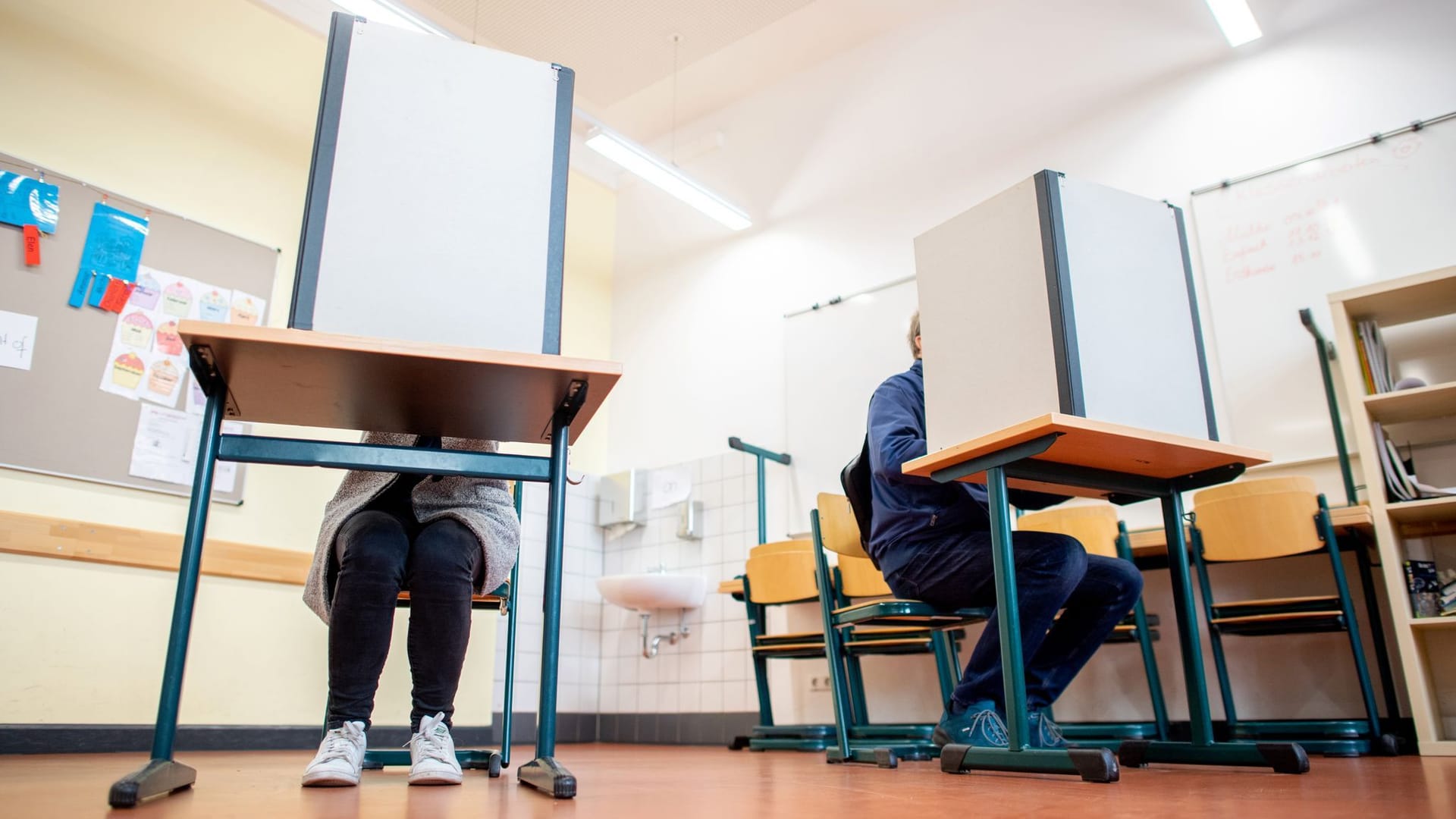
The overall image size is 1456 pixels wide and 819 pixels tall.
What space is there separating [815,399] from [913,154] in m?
1.30

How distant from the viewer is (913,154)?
4.80 m

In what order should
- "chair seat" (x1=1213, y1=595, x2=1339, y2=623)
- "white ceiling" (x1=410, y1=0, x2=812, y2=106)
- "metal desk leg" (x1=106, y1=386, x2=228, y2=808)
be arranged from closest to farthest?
"metal desk leg" (x1=106, y1=386, x2=228, y2=808) < "chair seat" (x1=1213, y1=595, x2=1339, y2=623) < "white ceiling" (x1=410, y1=0, x2=812, y2=106)

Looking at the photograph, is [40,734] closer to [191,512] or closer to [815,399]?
[191,512]

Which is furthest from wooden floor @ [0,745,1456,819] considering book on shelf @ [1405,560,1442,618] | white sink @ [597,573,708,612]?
white sink @ [597,573,708,612]

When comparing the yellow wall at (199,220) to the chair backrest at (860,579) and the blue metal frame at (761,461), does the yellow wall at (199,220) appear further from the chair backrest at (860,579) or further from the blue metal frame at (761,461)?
the chair backrest at (860,579)

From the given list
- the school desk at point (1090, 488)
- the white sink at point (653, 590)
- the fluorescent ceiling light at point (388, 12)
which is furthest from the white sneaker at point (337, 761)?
the white sink at point (653, 590)

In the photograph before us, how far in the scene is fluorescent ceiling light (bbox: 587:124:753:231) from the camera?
4.56 m

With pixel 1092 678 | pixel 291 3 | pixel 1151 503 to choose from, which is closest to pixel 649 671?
pixel 1092 678

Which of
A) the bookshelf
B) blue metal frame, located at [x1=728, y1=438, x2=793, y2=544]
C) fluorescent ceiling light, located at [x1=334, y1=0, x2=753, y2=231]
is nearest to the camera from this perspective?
the bookshelf

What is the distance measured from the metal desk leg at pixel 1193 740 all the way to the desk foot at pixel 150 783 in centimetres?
171

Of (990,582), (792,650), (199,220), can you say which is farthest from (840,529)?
(199,220)

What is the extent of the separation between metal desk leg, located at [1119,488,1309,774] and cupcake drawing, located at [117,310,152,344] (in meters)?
3.57

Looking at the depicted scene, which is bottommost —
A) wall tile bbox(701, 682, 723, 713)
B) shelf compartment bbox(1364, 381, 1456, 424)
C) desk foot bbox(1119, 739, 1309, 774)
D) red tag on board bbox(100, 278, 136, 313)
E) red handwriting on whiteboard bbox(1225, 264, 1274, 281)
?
wall tile bbox(701, 682, 723, 713)

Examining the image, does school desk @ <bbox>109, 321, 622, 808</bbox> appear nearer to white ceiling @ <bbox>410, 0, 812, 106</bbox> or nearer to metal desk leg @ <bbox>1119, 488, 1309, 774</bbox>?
metal desk leg @ <bbox>1119, 488, 1309, 774</bbox>
